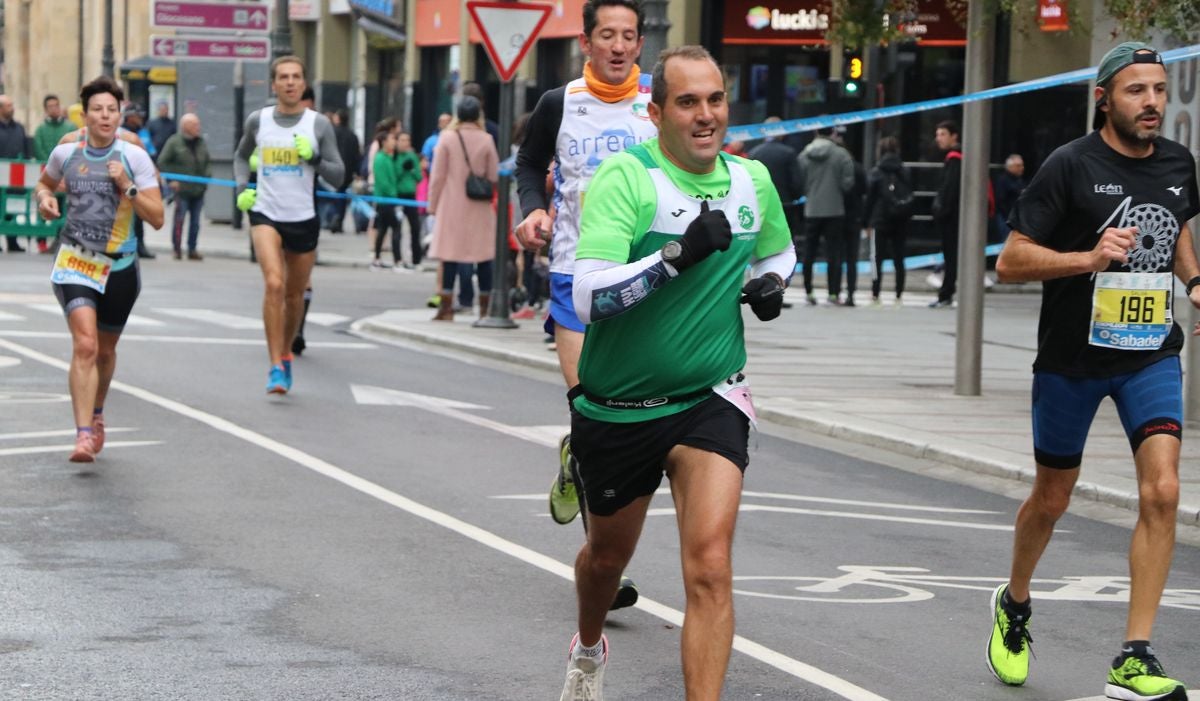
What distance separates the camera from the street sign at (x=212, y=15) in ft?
107

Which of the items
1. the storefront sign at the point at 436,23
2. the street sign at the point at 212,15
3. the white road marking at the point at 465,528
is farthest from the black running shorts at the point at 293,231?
the storefront sign at the point at 436,23

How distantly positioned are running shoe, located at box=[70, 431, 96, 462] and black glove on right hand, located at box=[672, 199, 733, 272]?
5.79 m

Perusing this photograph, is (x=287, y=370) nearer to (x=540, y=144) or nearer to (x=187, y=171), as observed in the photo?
(x=540, y=144)

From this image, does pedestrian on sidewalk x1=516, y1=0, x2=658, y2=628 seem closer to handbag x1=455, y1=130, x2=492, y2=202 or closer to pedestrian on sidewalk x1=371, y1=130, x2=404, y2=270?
handbag x1=455, y1=130, x2=492, y2=202

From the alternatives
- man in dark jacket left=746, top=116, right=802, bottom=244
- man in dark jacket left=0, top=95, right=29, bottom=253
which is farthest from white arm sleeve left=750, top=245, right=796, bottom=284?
man in dark jacket left=0, top=95, right=29, bottom=253

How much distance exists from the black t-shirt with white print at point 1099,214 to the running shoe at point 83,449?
5323 mm

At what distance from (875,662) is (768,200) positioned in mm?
1698

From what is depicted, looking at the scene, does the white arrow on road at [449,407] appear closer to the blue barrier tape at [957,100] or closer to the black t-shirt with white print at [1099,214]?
the blue barrier tape at [957,100]

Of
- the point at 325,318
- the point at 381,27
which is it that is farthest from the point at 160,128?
the point at 325,318

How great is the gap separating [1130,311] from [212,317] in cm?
1374

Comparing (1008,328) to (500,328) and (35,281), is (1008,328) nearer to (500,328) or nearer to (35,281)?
(500,328)

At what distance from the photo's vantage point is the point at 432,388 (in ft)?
46.4

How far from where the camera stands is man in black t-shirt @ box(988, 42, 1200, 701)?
6098mm

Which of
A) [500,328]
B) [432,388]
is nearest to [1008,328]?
[500,328]
